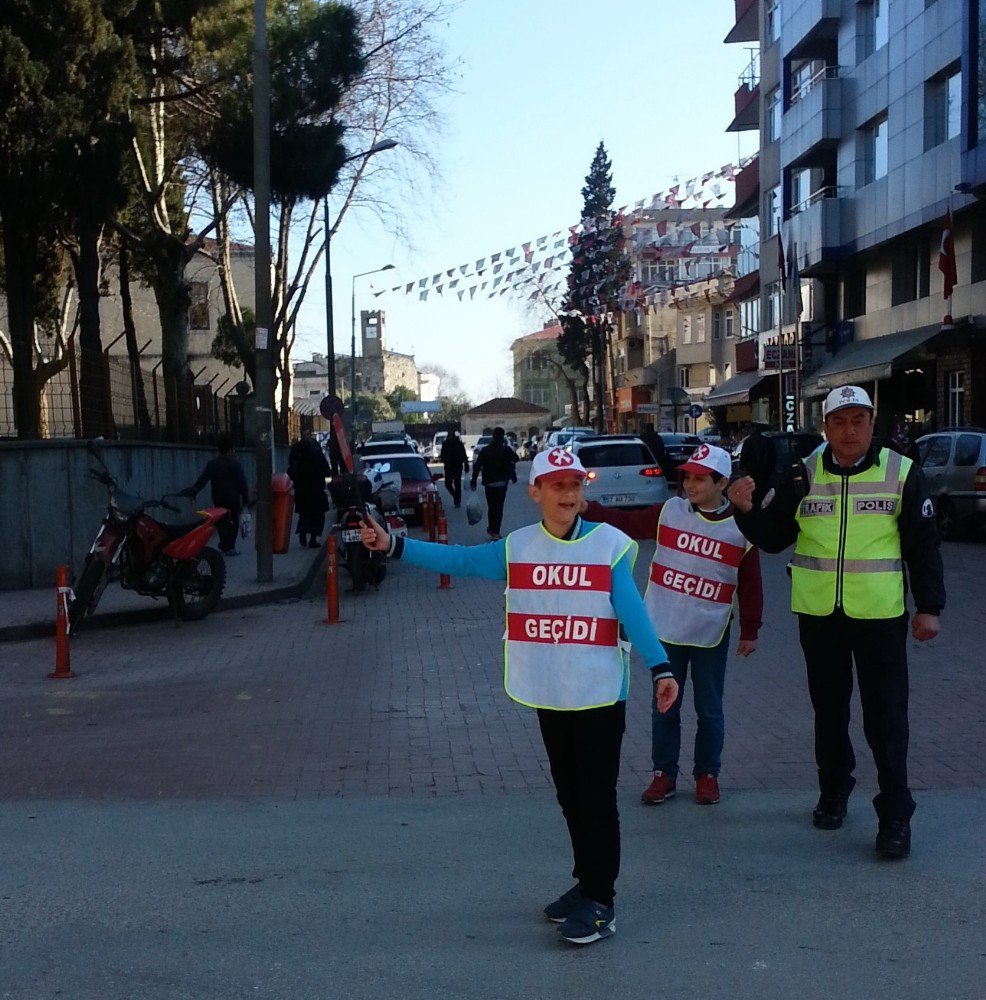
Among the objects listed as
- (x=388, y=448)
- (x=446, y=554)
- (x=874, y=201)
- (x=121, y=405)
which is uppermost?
(x=874, y=201)

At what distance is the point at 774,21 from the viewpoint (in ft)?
152

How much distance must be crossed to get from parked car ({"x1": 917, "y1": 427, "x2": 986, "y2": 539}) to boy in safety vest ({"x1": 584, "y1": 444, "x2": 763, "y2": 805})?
14948 mm

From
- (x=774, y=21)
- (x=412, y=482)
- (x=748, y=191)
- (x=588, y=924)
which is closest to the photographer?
(x=588, y=924)

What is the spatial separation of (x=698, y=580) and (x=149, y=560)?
819cm

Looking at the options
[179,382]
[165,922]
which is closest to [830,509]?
[165,922]

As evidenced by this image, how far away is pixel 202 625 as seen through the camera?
13.7 meters

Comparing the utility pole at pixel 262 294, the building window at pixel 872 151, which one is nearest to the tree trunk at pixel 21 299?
the utility pole at pixel 262 294

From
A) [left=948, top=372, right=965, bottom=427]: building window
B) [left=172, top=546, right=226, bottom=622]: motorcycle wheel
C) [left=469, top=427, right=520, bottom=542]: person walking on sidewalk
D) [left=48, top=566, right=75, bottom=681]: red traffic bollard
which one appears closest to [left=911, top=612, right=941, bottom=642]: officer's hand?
[left=48, top=566, right=75, bottom=681]: red traffic bollard

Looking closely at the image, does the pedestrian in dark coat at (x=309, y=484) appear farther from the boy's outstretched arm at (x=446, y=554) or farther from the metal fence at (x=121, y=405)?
the boy's outstretched arm at (x=446, y=554)

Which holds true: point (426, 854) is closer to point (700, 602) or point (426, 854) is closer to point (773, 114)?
point (700, 602)

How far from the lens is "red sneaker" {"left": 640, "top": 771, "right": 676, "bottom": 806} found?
20.9ft

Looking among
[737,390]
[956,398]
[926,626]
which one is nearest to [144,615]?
[926,626]

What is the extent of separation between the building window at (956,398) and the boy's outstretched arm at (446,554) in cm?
2834

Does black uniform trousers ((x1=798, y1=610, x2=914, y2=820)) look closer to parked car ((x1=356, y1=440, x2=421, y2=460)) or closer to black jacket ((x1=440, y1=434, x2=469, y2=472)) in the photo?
parked car ((x1=356, y1=440, x2=421, y2=460))
